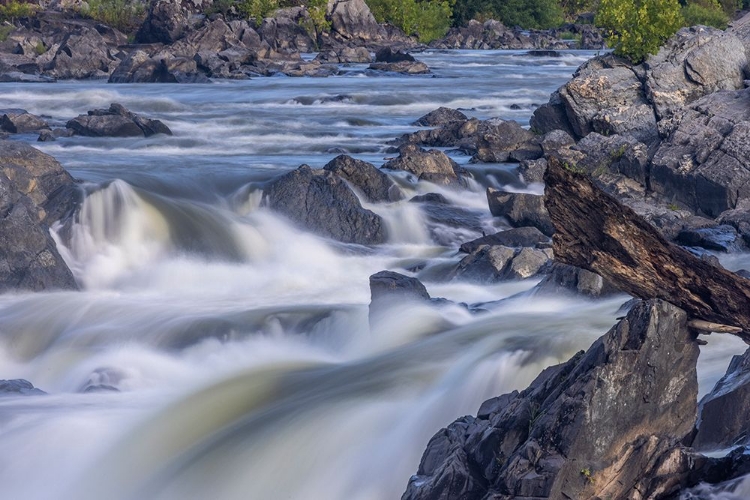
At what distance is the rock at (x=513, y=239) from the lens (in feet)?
51.7

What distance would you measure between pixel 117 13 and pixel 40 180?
52344 millimetres

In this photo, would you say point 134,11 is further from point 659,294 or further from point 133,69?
point 659,294

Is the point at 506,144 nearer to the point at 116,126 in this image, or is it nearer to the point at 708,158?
the point at 708,158

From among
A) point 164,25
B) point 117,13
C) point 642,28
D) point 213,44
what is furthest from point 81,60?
point 642,28

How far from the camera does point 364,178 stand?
1900cm

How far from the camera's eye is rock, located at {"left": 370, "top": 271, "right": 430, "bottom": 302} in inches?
491

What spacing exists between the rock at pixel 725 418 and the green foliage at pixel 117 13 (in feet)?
201

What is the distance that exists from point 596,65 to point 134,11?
1918 inches

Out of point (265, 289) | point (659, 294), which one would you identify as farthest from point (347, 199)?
point (659, 294)

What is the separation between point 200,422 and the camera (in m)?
9.25

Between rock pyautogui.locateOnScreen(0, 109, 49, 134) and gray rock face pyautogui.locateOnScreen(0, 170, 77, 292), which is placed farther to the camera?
rock pyautogui.locateOnScreen(0, 109, 49, 134)

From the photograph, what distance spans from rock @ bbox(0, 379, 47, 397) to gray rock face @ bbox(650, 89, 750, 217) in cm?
1141

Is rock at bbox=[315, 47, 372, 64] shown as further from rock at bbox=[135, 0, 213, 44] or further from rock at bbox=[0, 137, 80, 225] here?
rock at bbox=[0, 137, 80, 225]

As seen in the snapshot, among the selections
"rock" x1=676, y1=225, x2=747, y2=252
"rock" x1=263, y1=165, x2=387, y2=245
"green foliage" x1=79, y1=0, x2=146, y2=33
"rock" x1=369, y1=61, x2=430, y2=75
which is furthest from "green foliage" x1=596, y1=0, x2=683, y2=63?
"green foliage" x1=79, y1=0, x2=146, y2=33
